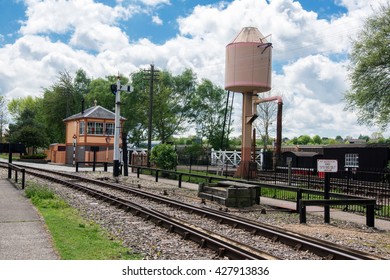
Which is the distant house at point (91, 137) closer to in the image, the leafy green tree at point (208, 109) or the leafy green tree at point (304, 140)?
the leafy green tree at point (208, 109)

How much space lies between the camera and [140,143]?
6838 centimetres

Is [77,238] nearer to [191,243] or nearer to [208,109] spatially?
[191,243]

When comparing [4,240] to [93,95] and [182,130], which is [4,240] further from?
[93,95]

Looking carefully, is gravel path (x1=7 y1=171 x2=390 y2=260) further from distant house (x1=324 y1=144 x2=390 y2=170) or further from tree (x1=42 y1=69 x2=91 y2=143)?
tree (x1=42 y1=69 x2=91 y2=143)

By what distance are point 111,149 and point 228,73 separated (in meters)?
19.7

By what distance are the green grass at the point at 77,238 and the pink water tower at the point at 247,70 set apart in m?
20.2

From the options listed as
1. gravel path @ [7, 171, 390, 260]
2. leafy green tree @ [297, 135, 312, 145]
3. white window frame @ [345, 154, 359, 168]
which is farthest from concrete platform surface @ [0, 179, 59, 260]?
leafy green tree @ [297, 135, 312, 145]

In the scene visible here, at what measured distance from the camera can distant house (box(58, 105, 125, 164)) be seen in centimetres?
4650

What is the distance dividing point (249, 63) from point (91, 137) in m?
22.1

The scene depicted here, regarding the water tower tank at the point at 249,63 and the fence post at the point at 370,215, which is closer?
the fence post at the point at 370,215

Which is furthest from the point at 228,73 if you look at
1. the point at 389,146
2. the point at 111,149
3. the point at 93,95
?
the point at 93,95

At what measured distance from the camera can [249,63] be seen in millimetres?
31641

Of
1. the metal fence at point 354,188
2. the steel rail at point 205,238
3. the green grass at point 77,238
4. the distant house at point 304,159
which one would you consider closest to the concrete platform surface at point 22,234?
the green grass at point 77,238

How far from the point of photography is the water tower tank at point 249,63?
3162 cm
